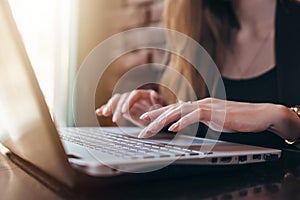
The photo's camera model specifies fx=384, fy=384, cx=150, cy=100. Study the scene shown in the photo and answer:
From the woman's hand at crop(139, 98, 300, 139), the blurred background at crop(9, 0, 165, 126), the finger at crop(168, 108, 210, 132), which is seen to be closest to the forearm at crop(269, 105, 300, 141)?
the woman's hand at crop(139, 98, 300, 139)

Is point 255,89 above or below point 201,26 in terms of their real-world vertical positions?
below

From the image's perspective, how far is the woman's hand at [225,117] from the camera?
1.83 ft

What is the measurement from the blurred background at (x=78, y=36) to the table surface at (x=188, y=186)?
2.85 feet

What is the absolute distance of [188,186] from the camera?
0.40 m

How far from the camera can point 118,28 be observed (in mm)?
1443

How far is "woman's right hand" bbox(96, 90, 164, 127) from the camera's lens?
93cm

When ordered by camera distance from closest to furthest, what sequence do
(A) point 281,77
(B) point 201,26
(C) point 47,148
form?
(C) point 47,148 → (A) point 281,77 → (B) point 201,26

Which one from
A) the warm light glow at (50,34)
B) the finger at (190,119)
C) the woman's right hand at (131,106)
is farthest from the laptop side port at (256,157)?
the warm light glow at (50,34)

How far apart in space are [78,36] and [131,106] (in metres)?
0.63

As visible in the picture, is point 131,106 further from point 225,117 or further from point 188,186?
point 188,186

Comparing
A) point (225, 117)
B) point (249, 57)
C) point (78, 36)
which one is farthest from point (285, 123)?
point (78, 36)

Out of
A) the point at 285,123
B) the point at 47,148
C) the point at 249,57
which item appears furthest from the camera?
the point at 249,57

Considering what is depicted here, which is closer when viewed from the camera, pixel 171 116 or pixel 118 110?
pixel 171 116

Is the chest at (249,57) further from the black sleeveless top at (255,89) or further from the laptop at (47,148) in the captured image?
the laptop at (47,148)
